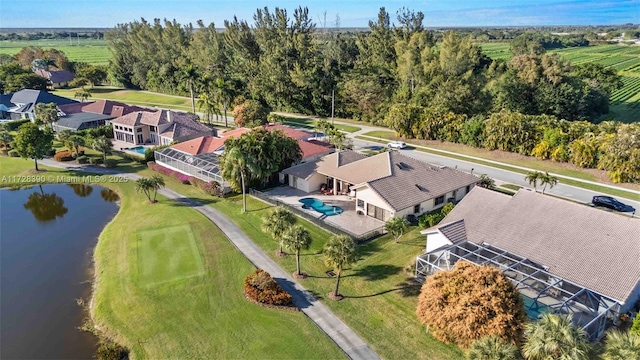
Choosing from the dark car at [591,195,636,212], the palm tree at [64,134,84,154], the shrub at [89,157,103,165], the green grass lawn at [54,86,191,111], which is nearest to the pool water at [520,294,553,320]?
the dark car at [591,195,636,212]

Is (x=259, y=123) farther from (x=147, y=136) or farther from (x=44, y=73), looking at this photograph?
(x=44, y=73)

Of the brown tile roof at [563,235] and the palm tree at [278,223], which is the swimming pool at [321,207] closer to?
the palm tree at [278,223]

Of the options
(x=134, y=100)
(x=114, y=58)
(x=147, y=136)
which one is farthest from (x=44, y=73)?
(x=147, y=136)

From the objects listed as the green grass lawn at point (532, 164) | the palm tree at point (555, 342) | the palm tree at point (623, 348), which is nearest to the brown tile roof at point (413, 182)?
the green grass lawn at point (532, 164)

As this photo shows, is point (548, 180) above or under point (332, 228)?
above

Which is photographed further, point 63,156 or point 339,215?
point 63,156

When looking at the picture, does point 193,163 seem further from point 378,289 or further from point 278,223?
point 378,289

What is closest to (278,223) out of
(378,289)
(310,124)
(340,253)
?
(340,253)
